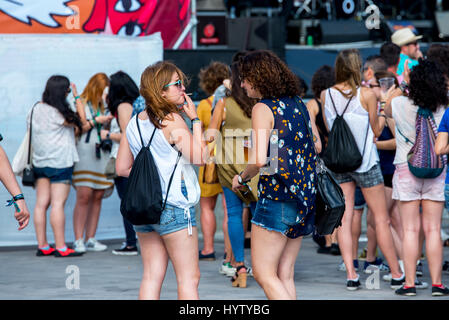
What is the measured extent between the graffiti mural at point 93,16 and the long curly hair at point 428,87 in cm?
396

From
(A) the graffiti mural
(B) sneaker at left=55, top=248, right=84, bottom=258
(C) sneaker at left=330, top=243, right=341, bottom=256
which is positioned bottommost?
(C) sneaker at left=330, top=243, right=341, bottom=256

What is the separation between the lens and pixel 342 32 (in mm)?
18109

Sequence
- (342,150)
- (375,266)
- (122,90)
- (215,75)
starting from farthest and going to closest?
(122,90), (215,75), (375,266), (342,150)

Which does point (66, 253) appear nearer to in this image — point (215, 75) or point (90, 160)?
point (90, 160)

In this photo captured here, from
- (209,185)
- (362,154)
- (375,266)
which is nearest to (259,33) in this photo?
(209,185)

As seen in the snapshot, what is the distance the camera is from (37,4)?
8453 mm

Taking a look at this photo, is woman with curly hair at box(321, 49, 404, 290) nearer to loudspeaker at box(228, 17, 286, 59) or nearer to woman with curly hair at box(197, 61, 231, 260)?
woman with curly hair at box(197, 61, 231, 260)

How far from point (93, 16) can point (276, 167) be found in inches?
193

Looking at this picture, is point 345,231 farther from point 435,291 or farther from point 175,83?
point 175,83

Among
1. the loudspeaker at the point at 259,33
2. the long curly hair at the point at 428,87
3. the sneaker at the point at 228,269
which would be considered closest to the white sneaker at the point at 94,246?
the sneaker at the point at 228,269

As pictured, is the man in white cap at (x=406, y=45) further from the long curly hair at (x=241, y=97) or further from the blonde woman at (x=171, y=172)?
the blonde woman at (x=171, y=172)

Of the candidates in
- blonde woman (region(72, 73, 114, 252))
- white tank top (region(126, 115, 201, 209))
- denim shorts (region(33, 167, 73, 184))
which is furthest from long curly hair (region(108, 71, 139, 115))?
white tank top (region(126, 115, 201, 209))

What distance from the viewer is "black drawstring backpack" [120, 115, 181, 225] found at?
425 centimetres
